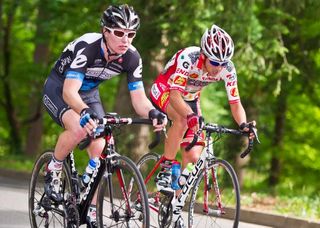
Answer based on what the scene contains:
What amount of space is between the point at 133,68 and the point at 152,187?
6.79 ft

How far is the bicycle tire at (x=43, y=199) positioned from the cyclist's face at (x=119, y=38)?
1124 millimetres

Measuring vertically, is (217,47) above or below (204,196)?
above

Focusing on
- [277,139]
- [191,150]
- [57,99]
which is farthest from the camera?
[277,139]

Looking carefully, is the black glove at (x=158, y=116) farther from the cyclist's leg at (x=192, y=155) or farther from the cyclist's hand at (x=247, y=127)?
the cyclist's leg at (x=192, y=155)

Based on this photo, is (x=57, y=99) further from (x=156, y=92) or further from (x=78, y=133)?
(x=156, y=92)

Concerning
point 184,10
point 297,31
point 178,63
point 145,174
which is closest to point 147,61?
point 184,10

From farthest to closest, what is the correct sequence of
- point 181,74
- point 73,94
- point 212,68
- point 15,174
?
point 15,174 < point 181,74 < point 212,68 < point 73,94

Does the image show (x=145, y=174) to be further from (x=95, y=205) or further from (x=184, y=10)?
(x=184, y=10)

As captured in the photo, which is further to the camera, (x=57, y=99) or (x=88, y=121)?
(x=57, y=99)

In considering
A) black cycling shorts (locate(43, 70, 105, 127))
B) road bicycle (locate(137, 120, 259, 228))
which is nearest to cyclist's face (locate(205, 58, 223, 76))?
road bicycle (locate(137, 120, 259, 228))

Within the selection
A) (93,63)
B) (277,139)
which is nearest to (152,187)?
(93,63)

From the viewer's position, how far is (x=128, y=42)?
A: 7082mm

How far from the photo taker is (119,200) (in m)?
6.60

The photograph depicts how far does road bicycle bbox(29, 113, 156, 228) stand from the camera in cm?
646
